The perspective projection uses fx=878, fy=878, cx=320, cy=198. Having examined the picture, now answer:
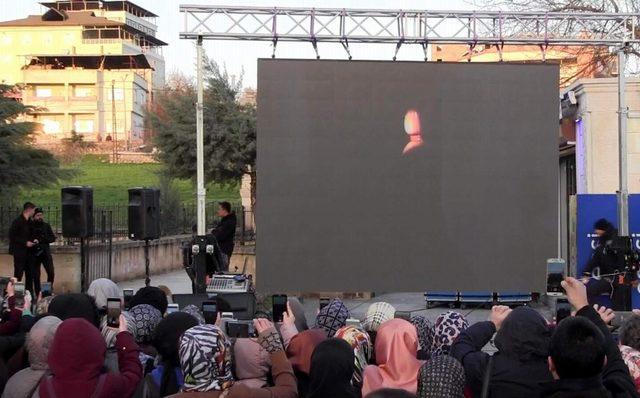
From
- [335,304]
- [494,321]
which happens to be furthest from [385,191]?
[494,321]

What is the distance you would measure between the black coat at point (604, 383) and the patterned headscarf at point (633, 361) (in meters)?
0.18

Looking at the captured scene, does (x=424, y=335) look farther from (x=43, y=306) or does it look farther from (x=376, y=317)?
(x=43, y=306)

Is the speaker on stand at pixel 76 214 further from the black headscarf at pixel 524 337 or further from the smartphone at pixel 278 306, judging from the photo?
the black headscarf at pixel 524 337

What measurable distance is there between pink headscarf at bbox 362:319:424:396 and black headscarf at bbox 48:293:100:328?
5.65 feet

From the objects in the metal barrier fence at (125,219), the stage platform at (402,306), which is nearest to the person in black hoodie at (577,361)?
the stage platform at (402,306)

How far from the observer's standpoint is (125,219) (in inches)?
902

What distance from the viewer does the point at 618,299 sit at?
1103 cm

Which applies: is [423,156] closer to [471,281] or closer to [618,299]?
[471,281]

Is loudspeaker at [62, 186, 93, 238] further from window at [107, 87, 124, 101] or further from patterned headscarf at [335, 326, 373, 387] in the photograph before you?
window at [107, 87, 124, 101]

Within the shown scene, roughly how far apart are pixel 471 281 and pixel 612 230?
265 centimetres

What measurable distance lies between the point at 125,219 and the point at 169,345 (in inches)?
753

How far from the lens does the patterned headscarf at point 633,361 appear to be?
406 cm

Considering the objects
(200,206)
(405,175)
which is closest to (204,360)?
(200,206)

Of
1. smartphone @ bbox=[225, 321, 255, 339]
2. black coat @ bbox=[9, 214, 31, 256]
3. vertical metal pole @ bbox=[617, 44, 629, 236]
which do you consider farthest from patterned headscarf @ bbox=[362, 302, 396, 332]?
black coat @ bbox=[9, 214, 31, 256]
